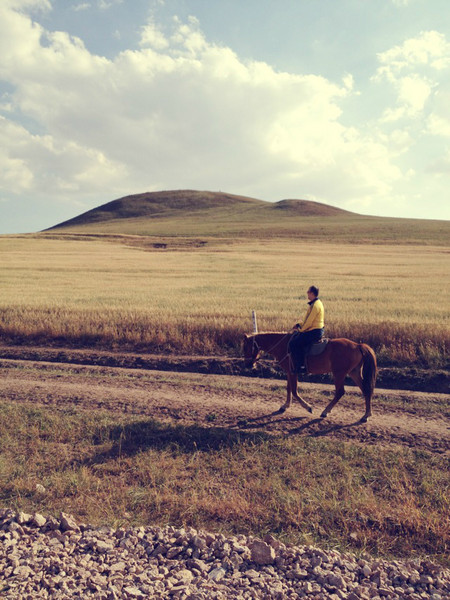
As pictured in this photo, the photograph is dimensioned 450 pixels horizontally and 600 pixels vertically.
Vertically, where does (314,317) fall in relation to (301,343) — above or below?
above

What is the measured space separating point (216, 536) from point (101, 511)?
172cm

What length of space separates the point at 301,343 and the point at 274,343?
33.6 inches

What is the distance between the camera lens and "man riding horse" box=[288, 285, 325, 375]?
9344 millimetres

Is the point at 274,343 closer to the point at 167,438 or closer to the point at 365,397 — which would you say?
the point at 365,397

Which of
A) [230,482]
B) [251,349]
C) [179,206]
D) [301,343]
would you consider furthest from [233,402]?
[179,206]

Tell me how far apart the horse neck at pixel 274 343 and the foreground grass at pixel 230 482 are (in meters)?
2.53

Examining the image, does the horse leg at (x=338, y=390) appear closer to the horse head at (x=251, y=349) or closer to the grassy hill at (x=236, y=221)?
the horse head at (x=251, y=349)

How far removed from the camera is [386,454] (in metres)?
7.41

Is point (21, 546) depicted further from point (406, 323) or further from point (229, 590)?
point (406, 323)

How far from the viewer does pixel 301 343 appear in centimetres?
966

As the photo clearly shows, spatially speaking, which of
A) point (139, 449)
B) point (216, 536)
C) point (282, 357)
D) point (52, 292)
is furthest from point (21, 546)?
point (52, 292)

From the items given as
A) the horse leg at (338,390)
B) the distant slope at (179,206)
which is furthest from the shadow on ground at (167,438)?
the distant slope at (179,206)

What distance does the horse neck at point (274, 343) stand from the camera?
1024 centimetres

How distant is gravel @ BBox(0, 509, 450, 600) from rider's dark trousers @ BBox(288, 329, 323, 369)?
4.93 meters
